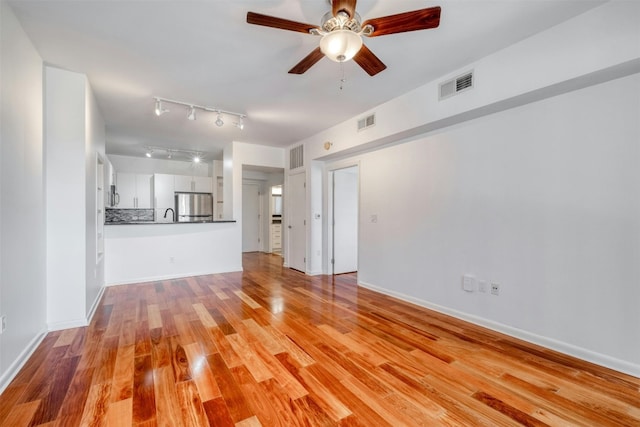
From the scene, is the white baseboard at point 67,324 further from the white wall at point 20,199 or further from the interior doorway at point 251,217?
the interior doorway at point 251,217

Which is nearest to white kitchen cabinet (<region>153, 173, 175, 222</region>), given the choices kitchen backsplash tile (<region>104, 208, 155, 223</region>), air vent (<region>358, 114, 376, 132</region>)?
kitchen backsplash tile (<region>104, 208, 155, 223</region>)

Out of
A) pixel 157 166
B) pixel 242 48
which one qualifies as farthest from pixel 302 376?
pixel 157 166

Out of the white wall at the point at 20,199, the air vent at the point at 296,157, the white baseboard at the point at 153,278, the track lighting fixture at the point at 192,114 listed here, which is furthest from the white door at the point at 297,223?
the white wall at the point at 20,199

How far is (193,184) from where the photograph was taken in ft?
23.7

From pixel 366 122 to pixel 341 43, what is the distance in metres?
2.25

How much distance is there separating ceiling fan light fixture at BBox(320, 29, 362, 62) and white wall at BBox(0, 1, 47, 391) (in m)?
2.18

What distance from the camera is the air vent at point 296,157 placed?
5634 millimetres

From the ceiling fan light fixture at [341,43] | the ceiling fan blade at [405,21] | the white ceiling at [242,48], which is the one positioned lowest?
the ceiling fan light fixture at [341,43]

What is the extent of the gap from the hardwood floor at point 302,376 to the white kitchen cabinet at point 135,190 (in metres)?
4.33

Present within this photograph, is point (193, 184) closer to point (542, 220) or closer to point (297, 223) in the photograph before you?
point (297, 223)

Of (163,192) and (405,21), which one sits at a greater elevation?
(405,21)

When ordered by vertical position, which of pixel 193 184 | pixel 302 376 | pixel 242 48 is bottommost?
pixel 302 376

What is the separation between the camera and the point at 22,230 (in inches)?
87.4

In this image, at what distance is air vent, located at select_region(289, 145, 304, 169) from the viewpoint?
563 centimetres
